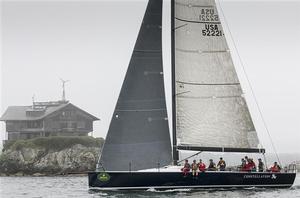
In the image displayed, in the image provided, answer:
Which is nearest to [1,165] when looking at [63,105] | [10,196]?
[63,105]

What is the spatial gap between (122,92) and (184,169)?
19.0ft

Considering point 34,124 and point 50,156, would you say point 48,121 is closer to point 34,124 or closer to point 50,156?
point 34,124


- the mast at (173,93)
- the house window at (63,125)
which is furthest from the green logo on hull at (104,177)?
the house window at (63,125)

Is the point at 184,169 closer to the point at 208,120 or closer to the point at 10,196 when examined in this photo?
the point at 208,120

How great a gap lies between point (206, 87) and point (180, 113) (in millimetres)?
2320

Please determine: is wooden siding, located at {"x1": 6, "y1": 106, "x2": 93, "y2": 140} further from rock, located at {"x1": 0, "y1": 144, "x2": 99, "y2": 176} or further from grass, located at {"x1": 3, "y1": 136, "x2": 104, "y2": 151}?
rock, located at {"x1": 0, "y1": 144, "x2": 99, "y2": 176}

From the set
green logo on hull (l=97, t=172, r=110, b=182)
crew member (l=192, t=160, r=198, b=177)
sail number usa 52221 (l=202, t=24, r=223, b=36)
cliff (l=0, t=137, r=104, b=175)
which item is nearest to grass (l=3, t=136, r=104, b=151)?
cliff (l=0, t=137, r=104, b=175)

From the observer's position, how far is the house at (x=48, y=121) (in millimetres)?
94875

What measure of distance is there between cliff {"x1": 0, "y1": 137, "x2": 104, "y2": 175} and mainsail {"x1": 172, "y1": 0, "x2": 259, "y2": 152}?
44.9 meters

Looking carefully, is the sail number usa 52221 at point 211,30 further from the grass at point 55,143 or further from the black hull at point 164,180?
the grass at point 55,143

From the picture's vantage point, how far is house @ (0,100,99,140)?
311 ft

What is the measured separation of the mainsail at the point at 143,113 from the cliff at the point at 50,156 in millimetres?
44626

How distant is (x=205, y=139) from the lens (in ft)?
125

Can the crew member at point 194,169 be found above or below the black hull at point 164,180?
above
